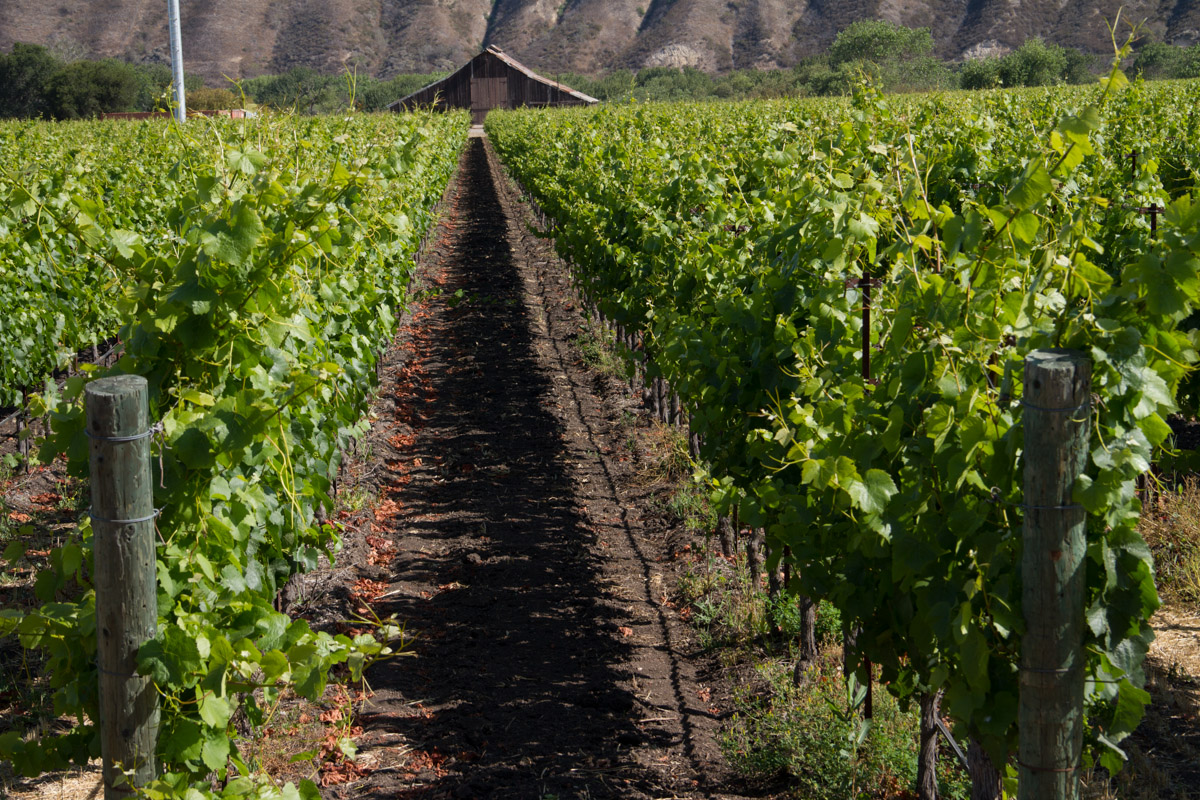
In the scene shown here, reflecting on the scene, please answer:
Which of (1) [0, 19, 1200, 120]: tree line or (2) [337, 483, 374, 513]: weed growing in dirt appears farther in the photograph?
(1) [0, 19, 1200, 120]: tree line

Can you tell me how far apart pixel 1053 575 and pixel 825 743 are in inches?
74.5

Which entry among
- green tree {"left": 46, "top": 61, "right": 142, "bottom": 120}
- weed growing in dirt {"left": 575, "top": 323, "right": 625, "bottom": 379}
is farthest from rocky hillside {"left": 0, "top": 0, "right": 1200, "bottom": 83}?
weed growing in dirt {"left": 575, "top": 323, "right": 625, "bottom": 379}

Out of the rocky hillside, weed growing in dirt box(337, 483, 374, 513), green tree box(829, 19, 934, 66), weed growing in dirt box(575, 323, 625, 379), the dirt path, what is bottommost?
the dirt path

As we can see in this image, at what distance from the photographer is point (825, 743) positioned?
11.7 ft

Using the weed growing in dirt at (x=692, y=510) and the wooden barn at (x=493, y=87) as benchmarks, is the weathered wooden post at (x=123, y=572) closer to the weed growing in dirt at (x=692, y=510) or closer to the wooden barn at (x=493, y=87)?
the weed growing in dirt at (x=692, y=510)

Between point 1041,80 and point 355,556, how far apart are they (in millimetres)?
53030

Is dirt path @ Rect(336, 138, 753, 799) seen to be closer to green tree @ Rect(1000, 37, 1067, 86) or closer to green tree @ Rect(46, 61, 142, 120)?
green tree @ Rect(1000, 37, 1067, 86)

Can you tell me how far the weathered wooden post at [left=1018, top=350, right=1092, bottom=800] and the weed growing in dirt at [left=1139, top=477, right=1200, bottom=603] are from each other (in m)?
3.05

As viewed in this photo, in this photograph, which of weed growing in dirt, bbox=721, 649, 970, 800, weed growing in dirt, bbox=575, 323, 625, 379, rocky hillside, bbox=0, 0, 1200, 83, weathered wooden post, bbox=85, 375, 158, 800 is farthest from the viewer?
rocky hillside, bbox=0, 0, 1200, 83

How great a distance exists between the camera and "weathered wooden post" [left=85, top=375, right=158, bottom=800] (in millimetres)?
2090

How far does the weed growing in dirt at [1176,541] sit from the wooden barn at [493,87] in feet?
189

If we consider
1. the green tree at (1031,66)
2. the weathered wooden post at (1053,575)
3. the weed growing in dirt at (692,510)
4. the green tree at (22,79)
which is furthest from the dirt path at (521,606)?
the green tree at (22,79)

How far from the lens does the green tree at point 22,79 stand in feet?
185

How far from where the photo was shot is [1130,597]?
6.33 feet
